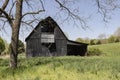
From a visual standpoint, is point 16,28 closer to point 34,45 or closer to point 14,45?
point 14,45

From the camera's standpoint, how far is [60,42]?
58844mm

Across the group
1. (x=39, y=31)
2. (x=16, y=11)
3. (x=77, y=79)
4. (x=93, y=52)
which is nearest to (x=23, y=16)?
(x=16, y=11)

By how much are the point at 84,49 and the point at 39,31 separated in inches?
459

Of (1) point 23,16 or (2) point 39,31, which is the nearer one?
(1) point 23,16

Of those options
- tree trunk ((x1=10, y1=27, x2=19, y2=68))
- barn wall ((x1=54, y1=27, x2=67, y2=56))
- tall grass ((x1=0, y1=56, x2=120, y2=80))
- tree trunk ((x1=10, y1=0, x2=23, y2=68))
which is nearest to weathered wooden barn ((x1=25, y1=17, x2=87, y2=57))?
barn wall ((x1=54, y1=27, x2=67, y2=56))

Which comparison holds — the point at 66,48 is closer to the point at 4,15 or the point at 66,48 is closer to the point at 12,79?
the point at 4,15

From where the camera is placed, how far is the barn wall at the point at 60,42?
58.2 meters

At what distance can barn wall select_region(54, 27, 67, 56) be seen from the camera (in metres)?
58.2

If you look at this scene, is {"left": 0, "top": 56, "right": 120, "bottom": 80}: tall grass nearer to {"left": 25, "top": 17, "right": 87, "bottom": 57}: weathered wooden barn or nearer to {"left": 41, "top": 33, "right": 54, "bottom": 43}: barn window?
{"left": 41, "top": 33, "right": 54, "bottom": 43}: barn window

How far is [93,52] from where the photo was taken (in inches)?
2869

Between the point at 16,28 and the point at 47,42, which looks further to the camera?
the point at 47,42

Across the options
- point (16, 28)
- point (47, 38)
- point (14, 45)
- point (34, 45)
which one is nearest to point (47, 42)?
point (47, 38)

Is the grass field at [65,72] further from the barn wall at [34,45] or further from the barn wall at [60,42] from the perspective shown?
the barn wall at [60,42]

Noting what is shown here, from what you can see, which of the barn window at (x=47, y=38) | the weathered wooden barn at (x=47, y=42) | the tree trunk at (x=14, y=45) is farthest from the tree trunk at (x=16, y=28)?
the barn window at (x=47, y=38)
